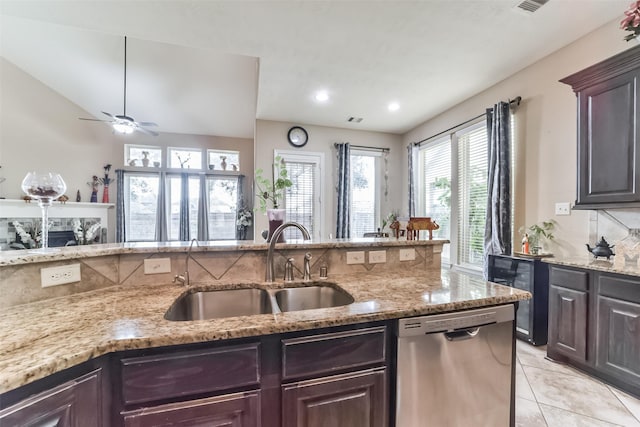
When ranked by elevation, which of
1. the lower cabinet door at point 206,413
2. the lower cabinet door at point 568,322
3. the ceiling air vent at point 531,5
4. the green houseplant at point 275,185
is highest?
the ceiling air vent at point 531,5

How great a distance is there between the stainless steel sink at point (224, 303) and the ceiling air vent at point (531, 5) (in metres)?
2.92

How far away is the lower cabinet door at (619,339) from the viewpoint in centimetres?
187

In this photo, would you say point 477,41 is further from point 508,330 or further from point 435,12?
point 508,330

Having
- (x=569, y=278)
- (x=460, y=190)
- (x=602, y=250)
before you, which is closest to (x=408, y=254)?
(x=569, y=278)

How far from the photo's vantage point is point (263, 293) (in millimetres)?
1518

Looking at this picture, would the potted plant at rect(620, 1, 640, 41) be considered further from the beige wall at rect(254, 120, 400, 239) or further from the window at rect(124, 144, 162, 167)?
the window at rect(124, 144, 162, 167)

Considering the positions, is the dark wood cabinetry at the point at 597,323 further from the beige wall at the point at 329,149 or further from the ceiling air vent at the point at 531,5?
the beige wall at the point at 329,149

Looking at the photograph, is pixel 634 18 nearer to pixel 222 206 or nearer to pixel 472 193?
pixel 472 193

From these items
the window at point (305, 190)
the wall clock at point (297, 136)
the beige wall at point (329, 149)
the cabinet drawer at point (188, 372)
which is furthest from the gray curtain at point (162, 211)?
the cabinet drawer at point (188, 372)

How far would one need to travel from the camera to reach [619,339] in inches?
77.1

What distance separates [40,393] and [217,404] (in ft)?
1.52

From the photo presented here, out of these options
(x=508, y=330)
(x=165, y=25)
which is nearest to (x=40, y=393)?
(x=508, y=330)

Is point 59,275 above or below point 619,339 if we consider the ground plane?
above

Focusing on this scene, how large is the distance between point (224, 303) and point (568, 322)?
272cm
